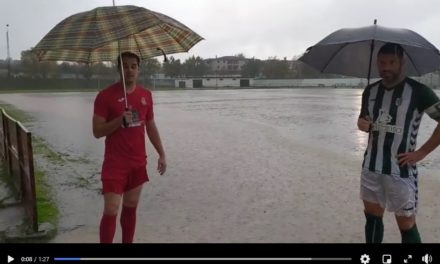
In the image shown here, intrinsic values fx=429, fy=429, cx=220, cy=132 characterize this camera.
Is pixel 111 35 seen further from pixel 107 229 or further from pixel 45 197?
pixel 45 197

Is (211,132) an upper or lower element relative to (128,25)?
lower

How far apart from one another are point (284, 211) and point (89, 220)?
8.27 ft

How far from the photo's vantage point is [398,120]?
10.5 ft

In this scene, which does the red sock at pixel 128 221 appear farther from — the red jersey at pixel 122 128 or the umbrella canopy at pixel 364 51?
the umbrella canopy at pixel 364 51

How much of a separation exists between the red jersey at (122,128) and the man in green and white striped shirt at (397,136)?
183 cm

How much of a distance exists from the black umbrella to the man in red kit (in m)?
1.57

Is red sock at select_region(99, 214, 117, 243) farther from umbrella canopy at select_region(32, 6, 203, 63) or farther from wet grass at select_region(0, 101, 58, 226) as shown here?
wet grass at select_region(0, 101, 58, 226)

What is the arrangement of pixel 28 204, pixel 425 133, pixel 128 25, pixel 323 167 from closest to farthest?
pixel 128 25 → pixel 28 204 → pixel 323 167 → pixel 425 133

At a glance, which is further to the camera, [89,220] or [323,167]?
[323,167]

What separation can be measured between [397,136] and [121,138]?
215 centimetres

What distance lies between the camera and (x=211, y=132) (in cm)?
1523
